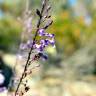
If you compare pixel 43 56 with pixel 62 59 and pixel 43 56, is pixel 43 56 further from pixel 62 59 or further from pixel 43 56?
pixel 62 59

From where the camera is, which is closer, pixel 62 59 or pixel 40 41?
pixel 40 41

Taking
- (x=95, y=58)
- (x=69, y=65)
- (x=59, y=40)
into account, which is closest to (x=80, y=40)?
(x=59, y=40)

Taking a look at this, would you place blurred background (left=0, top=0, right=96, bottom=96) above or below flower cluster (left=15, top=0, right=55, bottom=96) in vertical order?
above

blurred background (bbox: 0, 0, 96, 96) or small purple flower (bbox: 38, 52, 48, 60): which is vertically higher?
blurred background (bbox: 0, 0, 96, 96)

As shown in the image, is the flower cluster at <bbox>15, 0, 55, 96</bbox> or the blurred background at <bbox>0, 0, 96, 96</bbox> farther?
the blurred background at <bbox>0, 0, 96, 96</bbox>

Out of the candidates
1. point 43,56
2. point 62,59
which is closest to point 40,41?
point 43,56

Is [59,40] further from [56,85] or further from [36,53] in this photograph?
[36,53]

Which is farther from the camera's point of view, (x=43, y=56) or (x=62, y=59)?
(x=62, y=59)

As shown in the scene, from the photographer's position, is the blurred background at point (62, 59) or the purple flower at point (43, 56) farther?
the blurred background at point (62, 59)

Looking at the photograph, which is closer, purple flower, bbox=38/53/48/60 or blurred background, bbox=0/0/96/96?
purple flower, bbox=38/53/48/60

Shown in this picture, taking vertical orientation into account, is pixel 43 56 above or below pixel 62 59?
below

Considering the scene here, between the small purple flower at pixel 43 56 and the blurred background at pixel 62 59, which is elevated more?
the blurred background at pixel 62 59

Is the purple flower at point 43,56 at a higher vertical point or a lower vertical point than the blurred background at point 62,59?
lower
